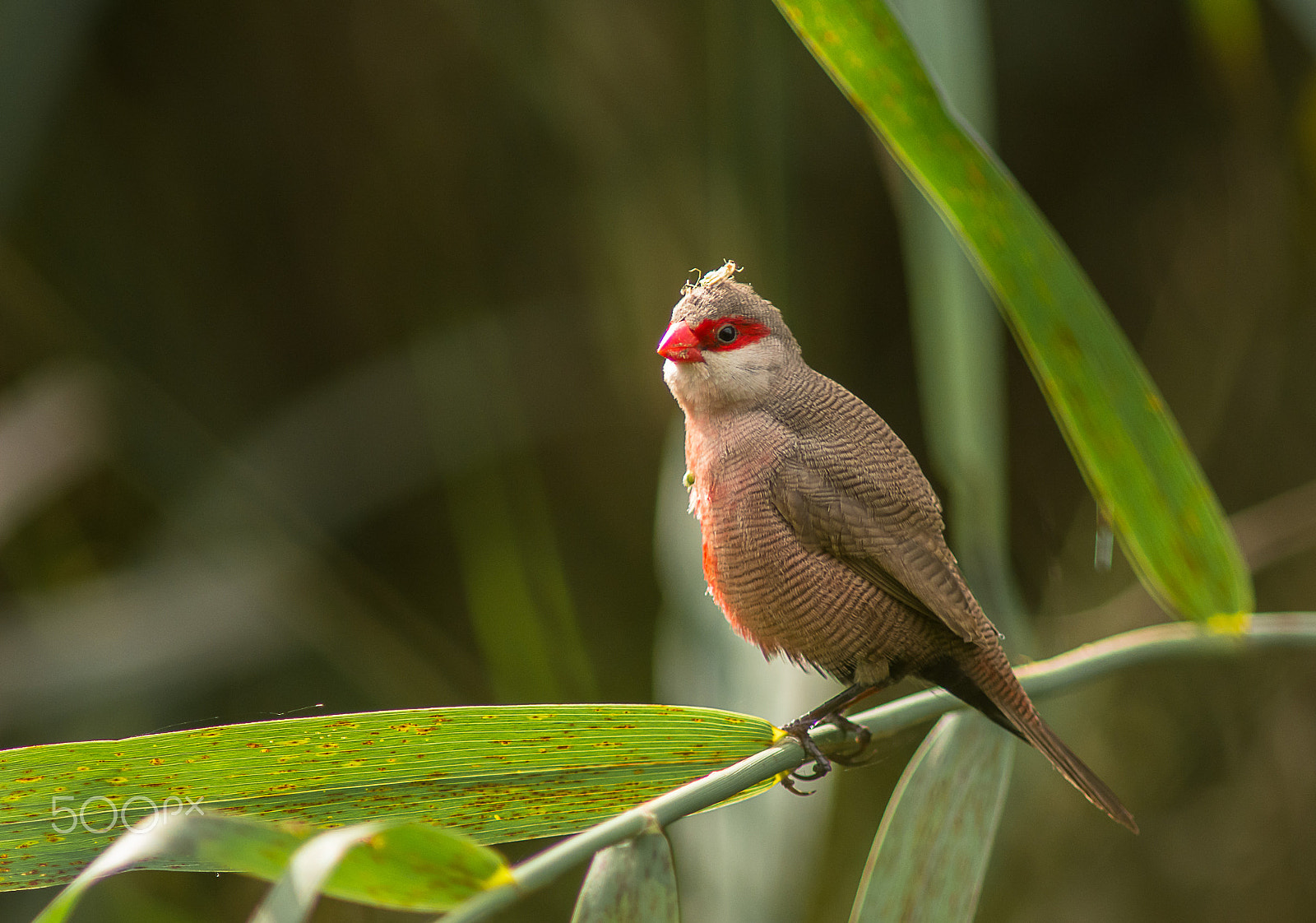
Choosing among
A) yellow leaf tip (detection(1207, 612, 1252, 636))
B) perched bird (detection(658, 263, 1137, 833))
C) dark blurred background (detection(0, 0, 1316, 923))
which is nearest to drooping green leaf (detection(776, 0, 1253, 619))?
yellow leaf tip (detection(1207, 612, 1252, 636))

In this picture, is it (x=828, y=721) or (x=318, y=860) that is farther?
(x=828, y=721)

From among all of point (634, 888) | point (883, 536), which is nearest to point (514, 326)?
point (883, 536)

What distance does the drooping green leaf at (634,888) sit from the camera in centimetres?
84

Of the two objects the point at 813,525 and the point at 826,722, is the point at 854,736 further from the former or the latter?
the point at 813,525

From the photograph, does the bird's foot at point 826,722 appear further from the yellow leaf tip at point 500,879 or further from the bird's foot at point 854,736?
the yellow leaf tip at point 500,879

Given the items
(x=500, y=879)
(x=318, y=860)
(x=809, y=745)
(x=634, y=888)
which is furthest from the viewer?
(x=809, y=745)

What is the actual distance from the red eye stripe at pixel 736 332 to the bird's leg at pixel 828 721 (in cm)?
44

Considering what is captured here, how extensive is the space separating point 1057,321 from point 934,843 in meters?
0.60

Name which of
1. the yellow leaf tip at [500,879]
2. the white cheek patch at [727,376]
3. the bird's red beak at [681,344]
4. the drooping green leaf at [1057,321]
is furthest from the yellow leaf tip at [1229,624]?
the yellow leaf tip at [500,879]

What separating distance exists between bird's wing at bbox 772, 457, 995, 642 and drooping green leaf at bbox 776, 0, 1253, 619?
0.21 meters

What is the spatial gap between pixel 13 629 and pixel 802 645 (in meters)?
2.50

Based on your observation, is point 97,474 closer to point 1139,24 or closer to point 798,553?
point 798,553

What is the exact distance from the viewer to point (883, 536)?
1137mm

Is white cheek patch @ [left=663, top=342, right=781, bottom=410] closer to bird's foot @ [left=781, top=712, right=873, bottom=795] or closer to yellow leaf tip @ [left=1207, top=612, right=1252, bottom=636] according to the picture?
bird's foot @ [left=781, top=712, right=873, bottom=795]
